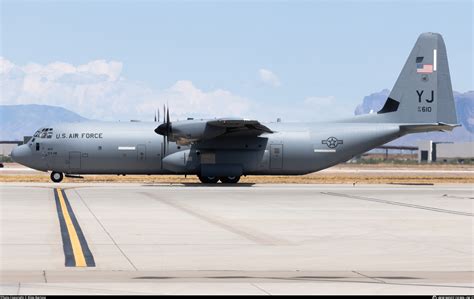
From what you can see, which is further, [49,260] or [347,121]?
[347,121]

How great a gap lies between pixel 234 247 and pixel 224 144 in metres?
33.2

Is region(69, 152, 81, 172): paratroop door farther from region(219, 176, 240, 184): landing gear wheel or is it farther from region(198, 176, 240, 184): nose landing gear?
region(219, 176, 240, 184): landing gear wheel

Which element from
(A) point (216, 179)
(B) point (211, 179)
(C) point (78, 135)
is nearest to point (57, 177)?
(C) point (78, 135)

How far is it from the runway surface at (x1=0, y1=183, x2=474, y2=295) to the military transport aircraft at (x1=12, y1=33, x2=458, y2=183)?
17.4 meters

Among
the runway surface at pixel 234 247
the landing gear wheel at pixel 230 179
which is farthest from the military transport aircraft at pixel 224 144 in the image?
the runway surface at pixel 234 247

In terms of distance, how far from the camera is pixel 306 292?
1116 centimetres

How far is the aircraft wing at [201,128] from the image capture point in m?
47.5

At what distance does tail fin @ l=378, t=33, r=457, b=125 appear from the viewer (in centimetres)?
A: 5244

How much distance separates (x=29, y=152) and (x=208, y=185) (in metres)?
12.1

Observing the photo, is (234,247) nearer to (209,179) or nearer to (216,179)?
(209,179)

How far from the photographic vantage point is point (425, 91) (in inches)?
2069

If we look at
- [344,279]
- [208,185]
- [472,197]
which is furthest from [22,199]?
[344,279]

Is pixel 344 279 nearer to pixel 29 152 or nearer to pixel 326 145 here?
pixel 326 145

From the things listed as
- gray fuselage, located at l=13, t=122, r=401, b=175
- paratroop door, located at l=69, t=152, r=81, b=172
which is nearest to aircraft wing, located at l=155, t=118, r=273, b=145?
gray fuselage, located at l=13, t=122, r=401, b=175
